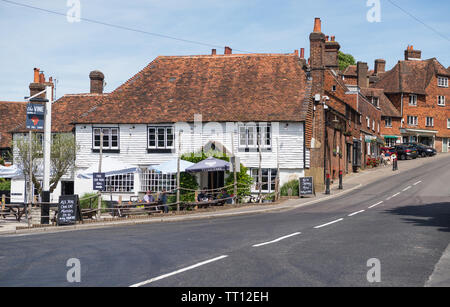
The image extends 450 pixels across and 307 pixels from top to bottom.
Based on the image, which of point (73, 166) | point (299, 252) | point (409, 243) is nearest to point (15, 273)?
point (299, 252)

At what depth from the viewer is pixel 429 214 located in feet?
68.9

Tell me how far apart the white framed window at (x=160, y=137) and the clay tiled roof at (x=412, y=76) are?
43.6 m

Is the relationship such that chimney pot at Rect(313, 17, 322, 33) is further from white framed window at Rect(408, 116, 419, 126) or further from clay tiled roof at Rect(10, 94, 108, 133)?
white framed window at Rect(408, 116, 419, 126)

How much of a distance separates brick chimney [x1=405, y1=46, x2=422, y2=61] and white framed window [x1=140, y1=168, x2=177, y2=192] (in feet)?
170

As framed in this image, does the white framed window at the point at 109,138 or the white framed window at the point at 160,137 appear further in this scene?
the white framed window at the point at 109,138

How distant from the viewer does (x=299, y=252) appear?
11.7m

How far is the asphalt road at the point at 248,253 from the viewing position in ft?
29.7

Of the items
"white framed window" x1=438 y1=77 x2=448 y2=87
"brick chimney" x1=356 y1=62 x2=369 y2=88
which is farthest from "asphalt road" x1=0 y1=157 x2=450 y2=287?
"white framed window" x1=438 y1=77 x2=448 y2=87

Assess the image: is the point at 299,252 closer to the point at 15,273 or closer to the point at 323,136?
the point at 15,273

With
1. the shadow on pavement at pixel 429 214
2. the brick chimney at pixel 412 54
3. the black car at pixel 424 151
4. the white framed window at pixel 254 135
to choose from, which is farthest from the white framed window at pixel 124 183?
the brick chimney at pixel 412 54

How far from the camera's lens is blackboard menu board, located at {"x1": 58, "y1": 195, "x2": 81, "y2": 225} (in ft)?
70.1

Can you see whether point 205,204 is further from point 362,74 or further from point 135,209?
point 362,74

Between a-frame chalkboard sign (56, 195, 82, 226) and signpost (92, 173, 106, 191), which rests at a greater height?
signpost (92, 173, 106, 191)

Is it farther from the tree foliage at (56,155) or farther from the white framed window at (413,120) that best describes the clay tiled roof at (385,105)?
the tree foliage at (56,155)
